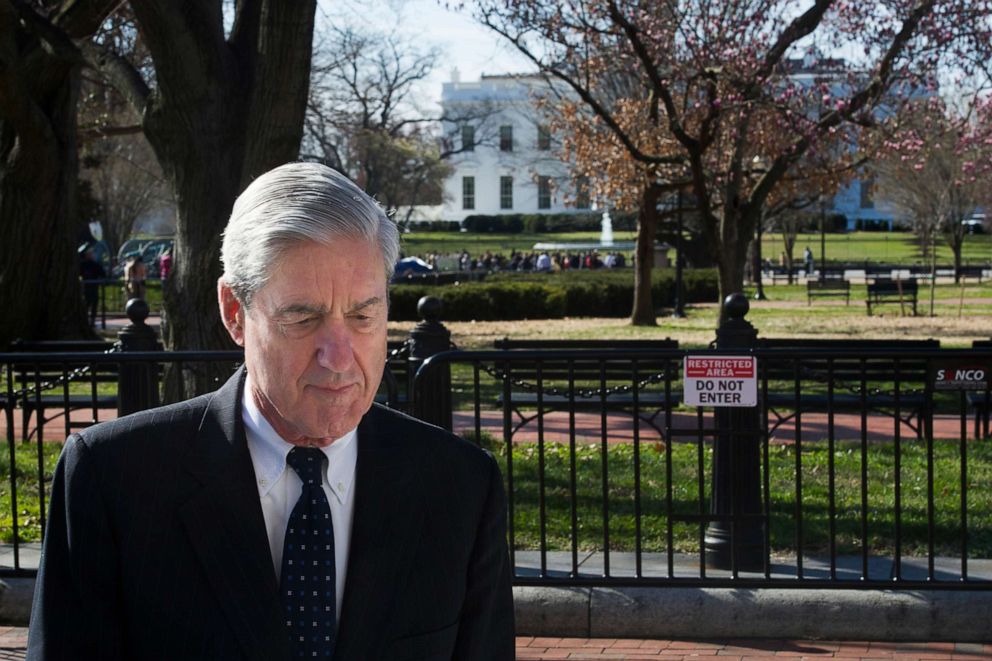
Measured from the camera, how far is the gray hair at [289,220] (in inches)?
75.4

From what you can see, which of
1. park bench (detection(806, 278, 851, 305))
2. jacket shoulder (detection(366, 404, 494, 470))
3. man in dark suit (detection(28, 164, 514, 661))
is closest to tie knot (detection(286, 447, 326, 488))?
man in dark suit (detection(28, 164, 514, 661))

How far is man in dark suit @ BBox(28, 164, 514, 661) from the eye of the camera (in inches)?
75.6

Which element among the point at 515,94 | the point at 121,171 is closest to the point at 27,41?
the point at 121,171

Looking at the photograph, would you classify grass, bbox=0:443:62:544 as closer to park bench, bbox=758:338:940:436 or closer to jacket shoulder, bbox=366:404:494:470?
park bench, bbox=758:338:940:436

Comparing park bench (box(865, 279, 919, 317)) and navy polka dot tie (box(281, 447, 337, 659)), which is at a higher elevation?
navy polka dot tie (box(281, 447, 337, 659))

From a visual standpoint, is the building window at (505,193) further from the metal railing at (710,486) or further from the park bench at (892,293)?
the metal railing at (710,486)

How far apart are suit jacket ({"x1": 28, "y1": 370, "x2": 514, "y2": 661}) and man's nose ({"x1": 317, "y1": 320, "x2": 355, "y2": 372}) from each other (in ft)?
0.61

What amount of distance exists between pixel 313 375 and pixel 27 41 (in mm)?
17102

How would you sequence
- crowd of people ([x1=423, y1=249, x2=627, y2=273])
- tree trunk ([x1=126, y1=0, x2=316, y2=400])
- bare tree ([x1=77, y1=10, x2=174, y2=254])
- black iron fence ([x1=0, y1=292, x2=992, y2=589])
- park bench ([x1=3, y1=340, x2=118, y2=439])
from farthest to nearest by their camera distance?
crowd of people ([x1=423, y1=249, x2=627, y2=273]) < bare tree ([x1=77, y1=10, x2=174, y2=254]) < tree trunk ([x1=126, y1=0, x2=316, y2=400]) < park bench ([x1=3, y1=340, x2=118, y2=439]) < black iron fence ([x1=0, y1=292, x2=992, y2=589])

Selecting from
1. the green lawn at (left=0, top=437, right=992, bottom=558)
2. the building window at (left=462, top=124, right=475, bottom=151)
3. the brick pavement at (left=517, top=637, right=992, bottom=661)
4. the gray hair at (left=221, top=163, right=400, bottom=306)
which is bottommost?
the brick pavement at (left=517, top=637, right=992, bottom=661)

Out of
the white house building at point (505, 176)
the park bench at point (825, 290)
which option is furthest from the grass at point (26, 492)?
the white house building at point (505, 176)

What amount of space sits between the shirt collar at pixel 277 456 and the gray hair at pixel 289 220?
0.19 metres

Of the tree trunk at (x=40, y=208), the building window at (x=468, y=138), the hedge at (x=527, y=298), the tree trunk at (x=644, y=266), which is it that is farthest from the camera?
the building window at (x=468, y=138)

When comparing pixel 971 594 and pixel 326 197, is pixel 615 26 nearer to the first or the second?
pixel 971 594
